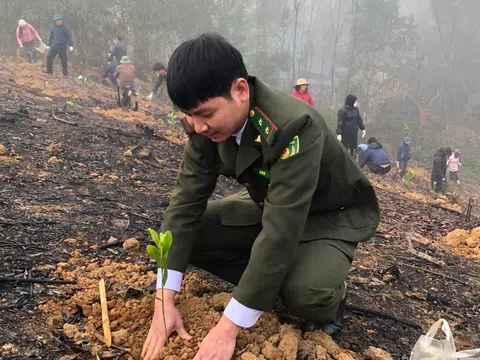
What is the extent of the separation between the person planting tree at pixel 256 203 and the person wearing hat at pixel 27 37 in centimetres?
1173

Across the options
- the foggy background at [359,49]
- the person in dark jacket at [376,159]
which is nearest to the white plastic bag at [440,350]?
the person in dark jacket at [376,159]

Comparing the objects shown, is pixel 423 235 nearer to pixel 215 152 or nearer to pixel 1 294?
pixel 215 152

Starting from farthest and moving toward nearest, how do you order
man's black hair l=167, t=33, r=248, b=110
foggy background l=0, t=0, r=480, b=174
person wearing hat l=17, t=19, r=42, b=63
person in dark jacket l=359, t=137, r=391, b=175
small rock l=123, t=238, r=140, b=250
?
foggy background l=0, t=0, r=480, b=174 < person wearing hat l=17, t=19, r=42, b=63 < person in dark jacket l=359, t=137, r=391, b=175 < small rock l=123, t=238, r=140, b=250 < man's black hair l=167, t=33, r=248, b=110

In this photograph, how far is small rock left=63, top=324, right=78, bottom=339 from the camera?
5.58ft

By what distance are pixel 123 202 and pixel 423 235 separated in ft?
9.47

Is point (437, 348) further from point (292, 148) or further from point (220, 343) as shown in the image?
point (292, 148)

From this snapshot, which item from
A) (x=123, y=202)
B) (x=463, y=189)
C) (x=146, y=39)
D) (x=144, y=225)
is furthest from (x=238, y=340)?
(x=146, y=39)

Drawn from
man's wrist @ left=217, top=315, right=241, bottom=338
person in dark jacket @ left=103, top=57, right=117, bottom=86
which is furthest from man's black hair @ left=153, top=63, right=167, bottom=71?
man's wrist @ left=217, top=315, right=241, bottom=338

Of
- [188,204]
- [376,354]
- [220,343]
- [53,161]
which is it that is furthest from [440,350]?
[53,161]

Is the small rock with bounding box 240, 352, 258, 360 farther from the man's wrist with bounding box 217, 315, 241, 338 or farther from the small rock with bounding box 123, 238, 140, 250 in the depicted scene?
the small rock with bounding box 123, 238, 140, 250

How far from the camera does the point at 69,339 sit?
167 cm

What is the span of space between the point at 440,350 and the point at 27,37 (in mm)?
12933

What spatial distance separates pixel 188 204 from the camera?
1.96 metres

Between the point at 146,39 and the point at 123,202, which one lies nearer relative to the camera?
the point at 123,202
